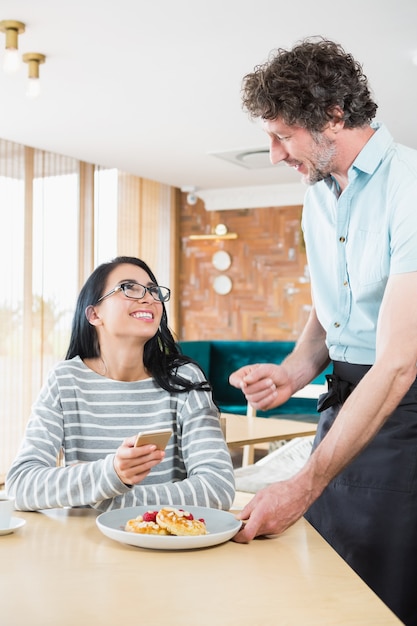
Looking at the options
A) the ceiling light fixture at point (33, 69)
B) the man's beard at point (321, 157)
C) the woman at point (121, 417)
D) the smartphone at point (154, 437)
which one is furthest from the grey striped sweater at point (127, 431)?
the ceiling light fixture at point (33, 69)

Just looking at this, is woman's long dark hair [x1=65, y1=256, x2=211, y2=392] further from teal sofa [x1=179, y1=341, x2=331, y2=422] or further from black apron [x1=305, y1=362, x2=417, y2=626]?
teal sofa [x1=179, y1=341, x2=331, y2=422]

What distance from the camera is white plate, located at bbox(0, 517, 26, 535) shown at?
132cm

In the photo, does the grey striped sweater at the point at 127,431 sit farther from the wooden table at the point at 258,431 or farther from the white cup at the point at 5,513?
the wooden table at the point at 258,431

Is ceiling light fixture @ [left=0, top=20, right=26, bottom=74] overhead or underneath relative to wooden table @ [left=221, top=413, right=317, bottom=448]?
overhead

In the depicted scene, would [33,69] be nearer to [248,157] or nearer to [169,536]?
[248,157]

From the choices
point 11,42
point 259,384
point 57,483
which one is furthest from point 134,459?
point 11,42

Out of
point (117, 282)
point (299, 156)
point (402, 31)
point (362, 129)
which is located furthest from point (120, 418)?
point (402, 31)

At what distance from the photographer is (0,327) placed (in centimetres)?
639

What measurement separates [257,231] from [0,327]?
3088mm

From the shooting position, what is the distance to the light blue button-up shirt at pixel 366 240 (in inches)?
59.6

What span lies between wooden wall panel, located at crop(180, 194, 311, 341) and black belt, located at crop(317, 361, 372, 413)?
20.4 feet

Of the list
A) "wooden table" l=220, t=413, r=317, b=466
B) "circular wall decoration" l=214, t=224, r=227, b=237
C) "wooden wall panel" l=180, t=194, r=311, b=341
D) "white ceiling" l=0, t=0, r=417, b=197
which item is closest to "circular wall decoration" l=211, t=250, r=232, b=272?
"wooden wall panel" l=180, t=194, r=311, b=341

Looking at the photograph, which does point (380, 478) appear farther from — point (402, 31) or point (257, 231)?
point (257, 231)

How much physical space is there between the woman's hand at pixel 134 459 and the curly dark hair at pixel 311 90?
0.71 meters
